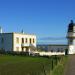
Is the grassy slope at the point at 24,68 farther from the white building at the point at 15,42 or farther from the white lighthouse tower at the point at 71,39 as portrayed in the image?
the white building at the point at 15,42

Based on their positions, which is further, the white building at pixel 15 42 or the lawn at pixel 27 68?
the white building at pixel 15 42

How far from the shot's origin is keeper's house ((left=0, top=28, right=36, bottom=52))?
7269 centimetres

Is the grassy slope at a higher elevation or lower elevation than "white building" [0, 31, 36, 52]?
lower

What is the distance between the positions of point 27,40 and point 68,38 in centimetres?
1213

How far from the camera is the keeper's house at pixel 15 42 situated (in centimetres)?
7269

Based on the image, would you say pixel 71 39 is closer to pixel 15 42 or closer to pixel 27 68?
pixel 15 42

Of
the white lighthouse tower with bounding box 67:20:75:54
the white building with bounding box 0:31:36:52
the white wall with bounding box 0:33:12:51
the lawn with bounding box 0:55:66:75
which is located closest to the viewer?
the lawn with bounding box 0:55:66:75

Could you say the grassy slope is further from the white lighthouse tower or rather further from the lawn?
the white lighthouse tower

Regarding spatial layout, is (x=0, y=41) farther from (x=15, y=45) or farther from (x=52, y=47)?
(x=52, y=47)

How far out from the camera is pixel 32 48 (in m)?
75.6

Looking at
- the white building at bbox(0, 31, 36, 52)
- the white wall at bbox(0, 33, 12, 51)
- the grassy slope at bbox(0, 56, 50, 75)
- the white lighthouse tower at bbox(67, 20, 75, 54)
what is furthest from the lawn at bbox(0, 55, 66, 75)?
the white wall at bbox(0, 33, 12, 51)

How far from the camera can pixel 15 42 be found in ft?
240

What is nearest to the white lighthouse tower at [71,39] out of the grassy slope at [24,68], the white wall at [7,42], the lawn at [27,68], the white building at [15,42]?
the white building at [15,42]

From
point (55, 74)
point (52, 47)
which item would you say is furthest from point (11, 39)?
point (55, 74)
